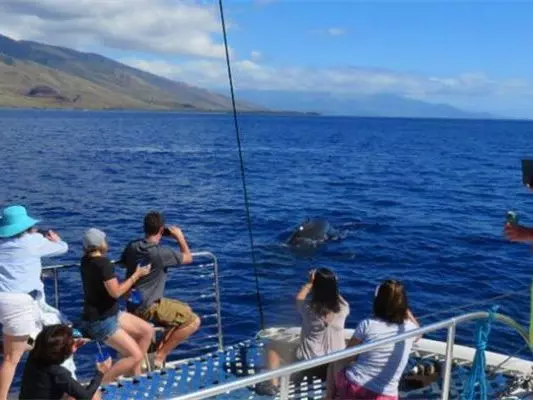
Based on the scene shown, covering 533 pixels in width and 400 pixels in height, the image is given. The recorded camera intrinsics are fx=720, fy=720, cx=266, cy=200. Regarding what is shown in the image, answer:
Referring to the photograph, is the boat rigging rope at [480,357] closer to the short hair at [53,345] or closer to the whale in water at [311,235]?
the short hair at [53,345]

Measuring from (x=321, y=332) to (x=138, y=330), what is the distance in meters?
1.92

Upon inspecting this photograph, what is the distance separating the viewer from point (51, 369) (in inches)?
205

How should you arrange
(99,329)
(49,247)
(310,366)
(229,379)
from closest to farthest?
(310,366), (49,247), (99,329), (229,379)

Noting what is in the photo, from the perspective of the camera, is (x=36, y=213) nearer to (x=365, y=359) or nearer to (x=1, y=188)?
(x=1, y=188)

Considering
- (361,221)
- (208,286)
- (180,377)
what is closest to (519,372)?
(180,377)

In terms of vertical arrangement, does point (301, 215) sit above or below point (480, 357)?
below

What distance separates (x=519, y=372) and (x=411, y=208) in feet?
88.0

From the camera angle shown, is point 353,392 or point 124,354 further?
point 124,354

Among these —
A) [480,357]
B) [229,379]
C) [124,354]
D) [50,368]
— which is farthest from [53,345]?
[480,357]

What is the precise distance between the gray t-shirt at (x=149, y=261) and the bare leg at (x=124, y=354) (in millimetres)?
658

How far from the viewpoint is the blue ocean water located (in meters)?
17.9

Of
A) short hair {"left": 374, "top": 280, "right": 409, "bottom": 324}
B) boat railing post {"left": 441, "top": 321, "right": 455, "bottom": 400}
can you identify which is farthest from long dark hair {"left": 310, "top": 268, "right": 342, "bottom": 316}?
boat railing post {"left": 441, "top": 321, "right": 455, "bottom": 400}

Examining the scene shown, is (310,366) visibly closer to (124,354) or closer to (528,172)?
(528,172)

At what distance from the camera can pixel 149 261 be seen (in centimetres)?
760
